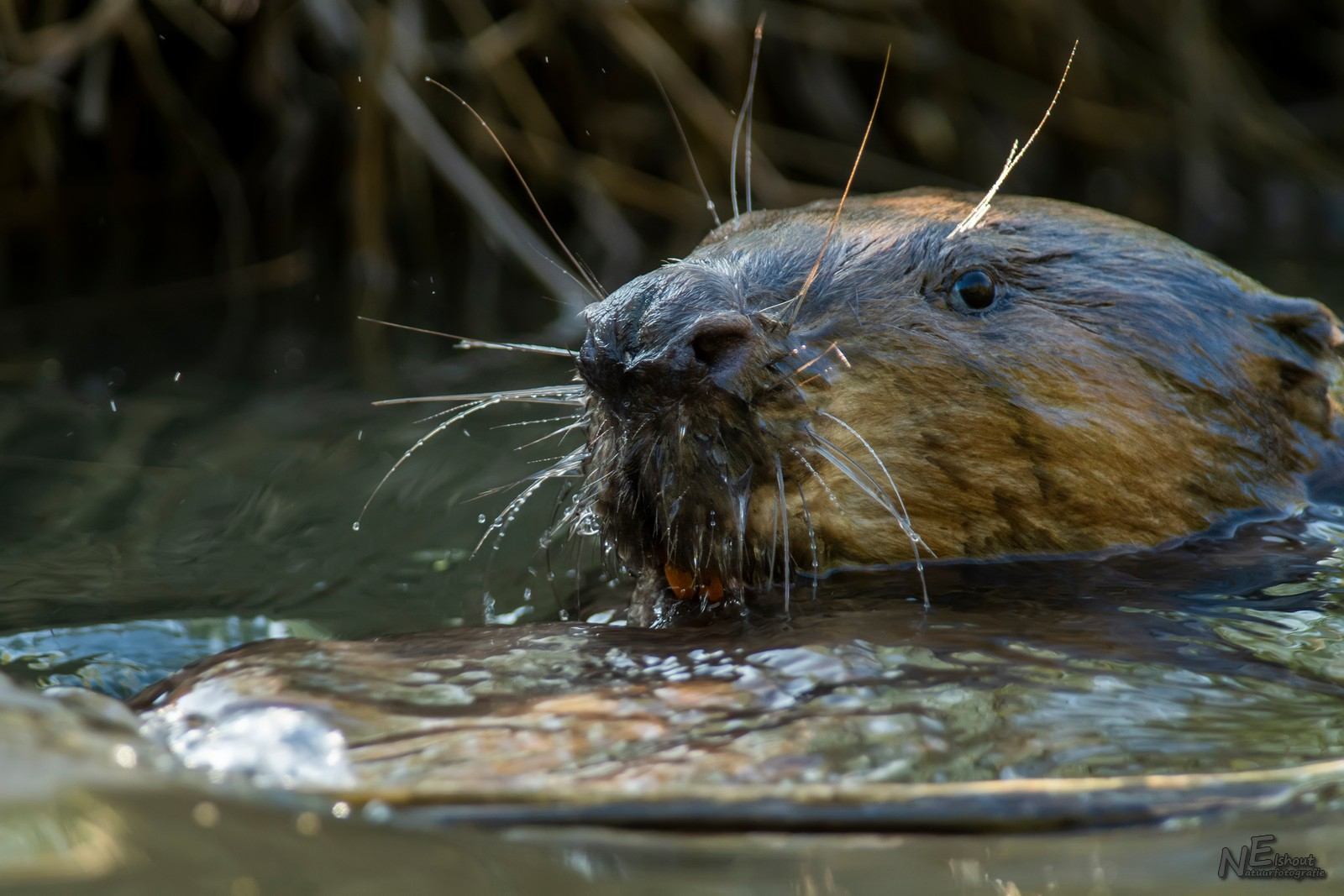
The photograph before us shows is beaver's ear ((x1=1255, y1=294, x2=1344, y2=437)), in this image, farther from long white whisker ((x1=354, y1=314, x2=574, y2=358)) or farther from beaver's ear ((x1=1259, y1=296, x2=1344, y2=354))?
long white whisker ((x1=354, y1=314, x2=574, y2=358))

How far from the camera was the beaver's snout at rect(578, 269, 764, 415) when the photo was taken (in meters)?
2.20

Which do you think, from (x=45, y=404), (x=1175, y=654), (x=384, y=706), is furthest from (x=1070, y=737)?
(x=45, y=404)

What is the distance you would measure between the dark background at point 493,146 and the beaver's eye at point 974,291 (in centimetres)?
187

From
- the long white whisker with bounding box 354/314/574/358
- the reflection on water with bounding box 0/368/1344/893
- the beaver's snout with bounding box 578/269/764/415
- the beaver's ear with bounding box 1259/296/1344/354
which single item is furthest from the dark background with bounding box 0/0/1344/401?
the beaver's ear with bounding box 1259/296/1344/354

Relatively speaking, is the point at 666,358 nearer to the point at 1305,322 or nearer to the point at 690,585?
the point at 690,585

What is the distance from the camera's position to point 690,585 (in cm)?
243

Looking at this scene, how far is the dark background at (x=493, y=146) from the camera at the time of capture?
487cm

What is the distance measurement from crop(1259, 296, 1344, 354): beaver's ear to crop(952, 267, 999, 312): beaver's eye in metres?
0.51

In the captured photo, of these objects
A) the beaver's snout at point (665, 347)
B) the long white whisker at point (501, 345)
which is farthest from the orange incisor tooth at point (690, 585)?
the long white whisker at point (501, 345)

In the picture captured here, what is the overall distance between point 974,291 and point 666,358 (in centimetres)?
66

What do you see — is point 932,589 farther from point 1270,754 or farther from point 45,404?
point 45,404

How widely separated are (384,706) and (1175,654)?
101cm

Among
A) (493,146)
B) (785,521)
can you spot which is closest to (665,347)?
(785,521)

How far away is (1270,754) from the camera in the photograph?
186 cm
